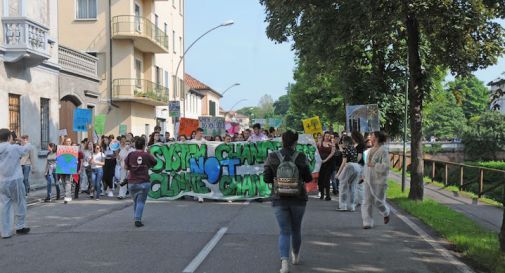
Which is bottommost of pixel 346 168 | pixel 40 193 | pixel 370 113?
pixel 40 193

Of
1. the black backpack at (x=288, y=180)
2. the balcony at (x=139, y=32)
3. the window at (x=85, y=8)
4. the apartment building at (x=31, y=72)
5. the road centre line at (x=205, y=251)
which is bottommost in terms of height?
the road centre line at (x=205, y=251)

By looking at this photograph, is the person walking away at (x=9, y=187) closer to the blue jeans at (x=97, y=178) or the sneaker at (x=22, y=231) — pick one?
the sneaker at (x=22, y=231)

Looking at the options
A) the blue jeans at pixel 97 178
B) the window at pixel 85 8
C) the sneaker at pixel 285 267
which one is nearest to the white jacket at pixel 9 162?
the sneaker at pixel 285 267

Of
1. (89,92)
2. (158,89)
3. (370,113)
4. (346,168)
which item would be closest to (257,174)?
(346,168)

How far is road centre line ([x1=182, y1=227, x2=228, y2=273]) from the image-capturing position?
21.9ft

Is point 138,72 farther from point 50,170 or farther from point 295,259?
point 295,259

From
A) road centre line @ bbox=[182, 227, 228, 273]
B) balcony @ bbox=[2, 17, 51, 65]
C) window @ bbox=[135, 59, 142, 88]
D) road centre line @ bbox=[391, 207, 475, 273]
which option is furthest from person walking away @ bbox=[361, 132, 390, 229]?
window @ bbox=[135, 59, 142, 88]

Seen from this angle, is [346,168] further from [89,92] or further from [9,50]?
[89,92]

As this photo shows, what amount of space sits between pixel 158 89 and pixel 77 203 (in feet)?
73.4

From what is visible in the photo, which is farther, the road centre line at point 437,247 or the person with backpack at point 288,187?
the road centre line at point 437,247

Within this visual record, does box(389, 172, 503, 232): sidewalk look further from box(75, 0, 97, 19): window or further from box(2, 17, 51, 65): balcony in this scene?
box(75, 0, 97, 19): window

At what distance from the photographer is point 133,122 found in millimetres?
32594

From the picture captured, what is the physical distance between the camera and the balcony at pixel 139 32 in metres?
30.8

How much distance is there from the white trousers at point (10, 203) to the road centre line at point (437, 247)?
683 cm
